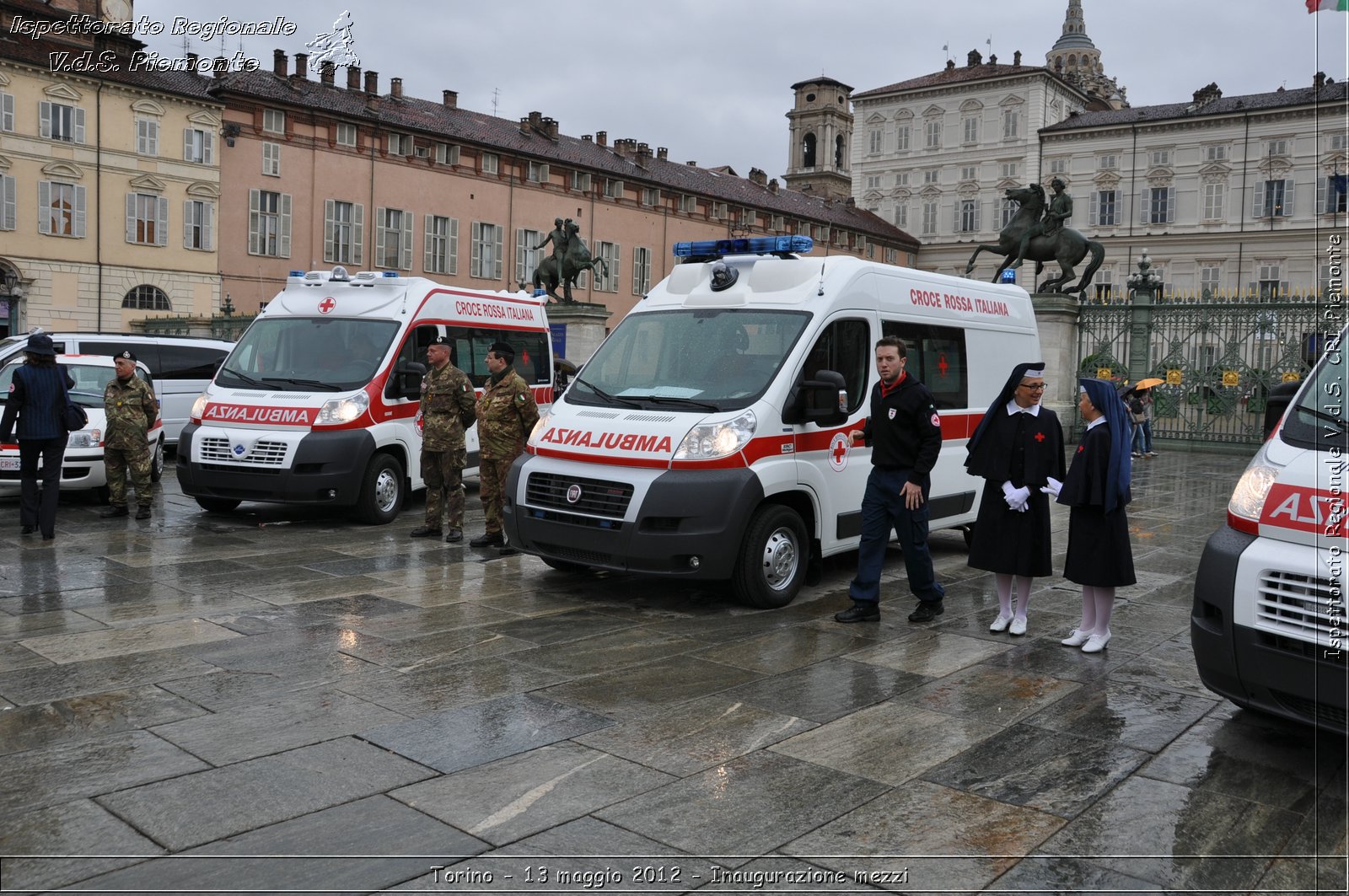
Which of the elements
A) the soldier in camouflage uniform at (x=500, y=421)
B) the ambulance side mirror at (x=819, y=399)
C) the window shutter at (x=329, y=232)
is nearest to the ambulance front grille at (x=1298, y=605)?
the ambulance side mirror at (x=819, y=399)

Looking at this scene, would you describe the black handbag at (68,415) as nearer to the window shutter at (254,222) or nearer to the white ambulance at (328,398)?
the white ambulance at (328,398)

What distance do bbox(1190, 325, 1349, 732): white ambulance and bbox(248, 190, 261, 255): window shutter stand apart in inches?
1721

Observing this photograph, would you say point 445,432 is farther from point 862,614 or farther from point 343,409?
point 862,614

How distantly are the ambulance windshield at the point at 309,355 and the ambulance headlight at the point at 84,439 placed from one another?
178 centimetres

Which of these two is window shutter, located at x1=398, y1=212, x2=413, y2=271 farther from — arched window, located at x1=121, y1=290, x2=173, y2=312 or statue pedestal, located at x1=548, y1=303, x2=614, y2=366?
statue pedestal, located at x1=548, y1=303, x2=614, y2=366

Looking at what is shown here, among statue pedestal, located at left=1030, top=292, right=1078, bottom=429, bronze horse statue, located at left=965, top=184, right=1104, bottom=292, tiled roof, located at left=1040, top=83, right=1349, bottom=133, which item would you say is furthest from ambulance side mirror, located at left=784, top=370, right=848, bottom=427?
tiled roof, located at left=1040, top=83, right=1349, bottom=133

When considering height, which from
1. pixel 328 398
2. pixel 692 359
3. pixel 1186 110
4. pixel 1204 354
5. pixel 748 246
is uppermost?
pixel 1186 110

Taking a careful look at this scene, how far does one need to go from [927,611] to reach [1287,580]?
3160 mm

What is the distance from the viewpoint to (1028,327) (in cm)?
1034

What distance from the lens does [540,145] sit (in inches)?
2135

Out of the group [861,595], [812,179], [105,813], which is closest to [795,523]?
[861,595]

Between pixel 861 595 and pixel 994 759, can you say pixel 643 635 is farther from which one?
pixel 994 759

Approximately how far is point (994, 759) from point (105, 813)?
11.2 ft

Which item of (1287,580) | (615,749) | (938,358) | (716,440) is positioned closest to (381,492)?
(716,440)
